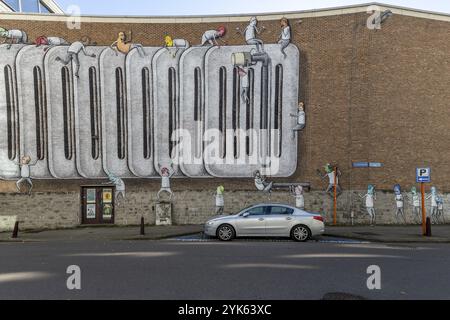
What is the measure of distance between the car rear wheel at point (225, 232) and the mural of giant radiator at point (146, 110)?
6599 mm

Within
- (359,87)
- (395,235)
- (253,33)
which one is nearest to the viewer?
(395,235)

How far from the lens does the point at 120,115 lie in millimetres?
20531

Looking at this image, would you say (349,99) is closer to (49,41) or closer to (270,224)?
(270,224)

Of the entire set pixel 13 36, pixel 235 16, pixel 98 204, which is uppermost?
pixel 235 16

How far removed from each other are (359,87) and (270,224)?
9.81 m

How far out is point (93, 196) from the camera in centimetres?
2050

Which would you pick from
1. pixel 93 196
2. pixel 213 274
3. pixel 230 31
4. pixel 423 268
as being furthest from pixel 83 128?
pixel 423 268

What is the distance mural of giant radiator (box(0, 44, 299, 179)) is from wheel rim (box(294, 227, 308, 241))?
265 inches

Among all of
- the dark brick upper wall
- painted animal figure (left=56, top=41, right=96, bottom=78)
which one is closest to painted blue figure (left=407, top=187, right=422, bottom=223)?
the dark brick upper wall

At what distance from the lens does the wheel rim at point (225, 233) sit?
1391cm

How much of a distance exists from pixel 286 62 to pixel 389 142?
6490 mm

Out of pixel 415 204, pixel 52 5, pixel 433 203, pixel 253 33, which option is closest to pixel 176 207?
pixel 253 33

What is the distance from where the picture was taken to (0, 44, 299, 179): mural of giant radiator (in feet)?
66.5

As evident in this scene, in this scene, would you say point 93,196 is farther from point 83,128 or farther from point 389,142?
point 389,142
